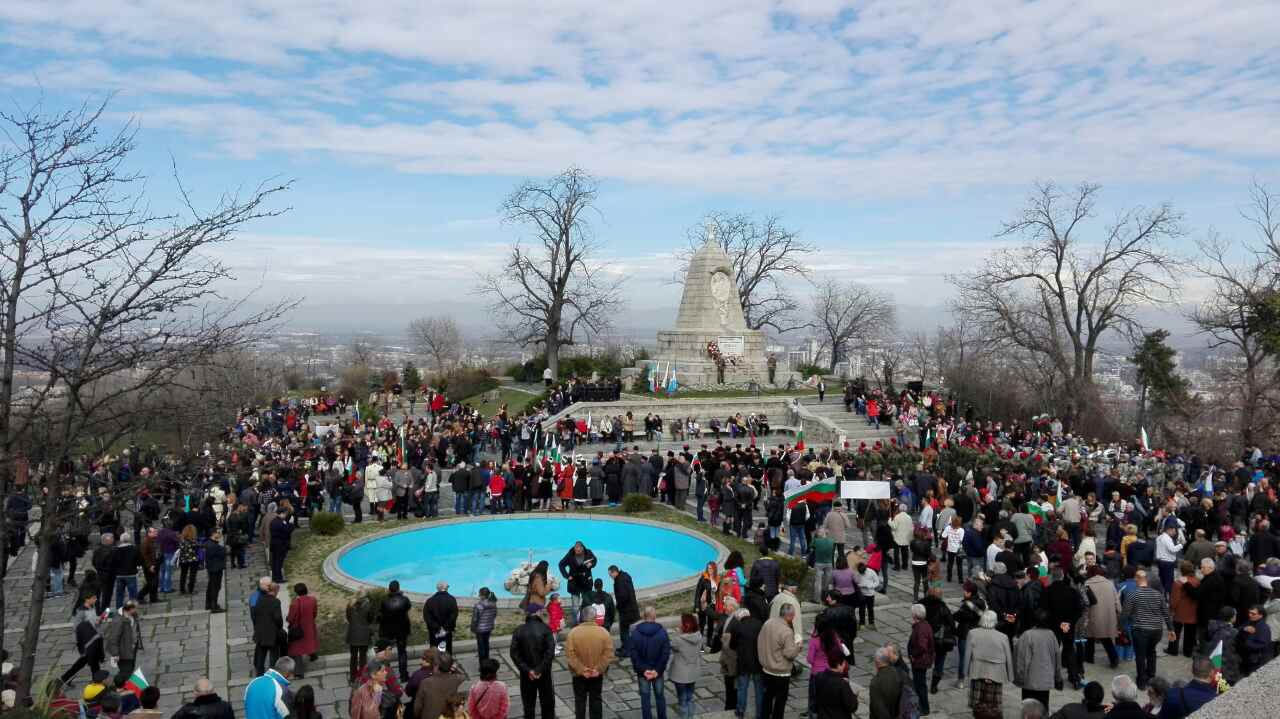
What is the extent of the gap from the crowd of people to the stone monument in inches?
599

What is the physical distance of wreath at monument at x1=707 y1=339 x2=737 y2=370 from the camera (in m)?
36.2

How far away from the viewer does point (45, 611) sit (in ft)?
41.2

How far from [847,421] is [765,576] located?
70.6ft

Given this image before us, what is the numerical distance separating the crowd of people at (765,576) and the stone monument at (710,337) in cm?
1520

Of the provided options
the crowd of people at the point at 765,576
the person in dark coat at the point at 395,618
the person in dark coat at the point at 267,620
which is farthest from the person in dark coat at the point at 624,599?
the person in dark coat at the point at 267,620

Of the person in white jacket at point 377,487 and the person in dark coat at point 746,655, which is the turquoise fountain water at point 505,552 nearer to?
the person in white jacket at point 377,487

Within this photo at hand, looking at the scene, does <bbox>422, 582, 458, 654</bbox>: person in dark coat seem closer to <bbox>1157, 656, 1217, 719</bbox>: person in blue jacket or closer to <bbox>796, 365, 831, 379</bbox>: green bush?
<bbox>1157, 656, 1217, 719</bbox>: person in blue jacket

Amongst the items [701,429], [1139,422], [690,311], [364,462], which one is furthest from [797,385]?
[364,462]

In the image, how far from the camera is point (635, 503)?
18484 mm

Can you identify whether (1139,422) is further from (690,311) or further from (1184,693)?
(1184,693)

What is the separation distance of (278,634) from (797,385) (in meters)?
30.1

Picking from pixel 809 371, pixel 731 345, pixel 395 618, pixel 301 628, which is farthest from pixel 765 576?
pixel 809 371

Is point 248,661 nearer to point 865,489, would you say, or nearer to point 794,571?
point 794,571

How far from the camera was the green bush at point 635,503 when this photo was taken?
1848cm
